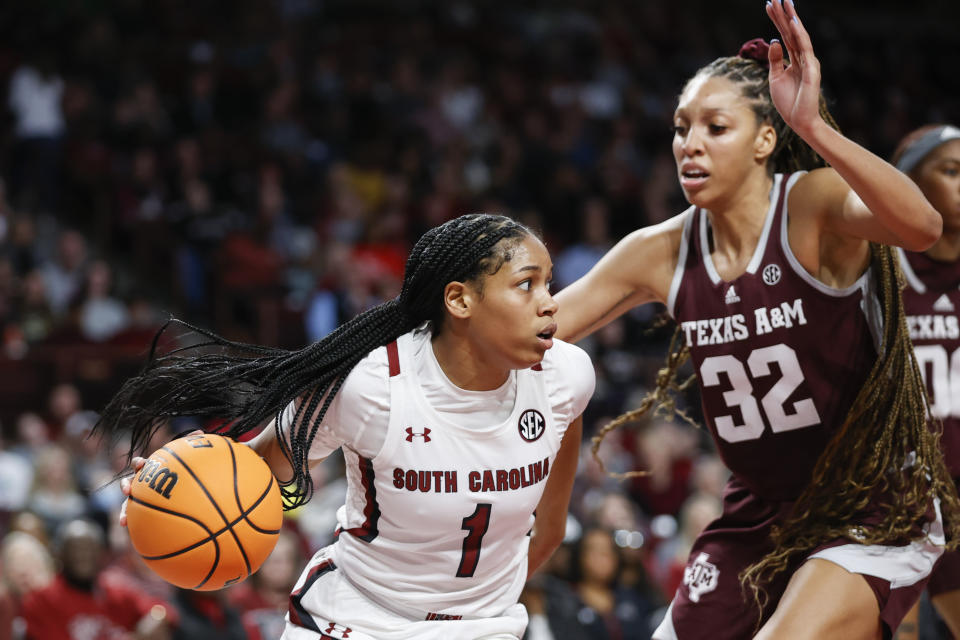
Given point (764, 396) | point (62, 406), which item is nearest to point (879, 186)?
point (764, 396)

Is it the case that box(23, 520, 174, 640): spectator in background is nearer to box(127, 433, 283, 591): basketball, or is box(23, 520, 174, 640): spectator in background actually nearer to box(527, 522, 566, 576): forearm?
box(527, 522, 566, 576): forearm

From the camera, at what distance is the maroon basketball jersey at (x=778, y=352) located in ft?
11.4

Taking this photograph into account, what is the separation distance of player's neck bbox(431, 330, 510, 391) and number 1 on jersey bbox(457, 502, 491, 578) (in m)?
0.35

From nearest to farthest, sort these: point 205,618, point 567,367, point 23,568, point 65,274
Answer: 1. point 567,367
2. point 205,618
3. point 23,568
4. point 65,274

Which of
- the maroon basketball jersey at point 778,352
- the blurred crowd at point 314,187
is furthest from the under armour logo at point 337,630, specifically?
the blurred crowd at point 314,187

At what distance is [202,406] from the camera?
3.47 m

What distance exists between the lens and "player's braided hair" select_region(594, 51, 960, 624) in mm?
3465

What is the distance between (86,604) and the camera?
20.8ft

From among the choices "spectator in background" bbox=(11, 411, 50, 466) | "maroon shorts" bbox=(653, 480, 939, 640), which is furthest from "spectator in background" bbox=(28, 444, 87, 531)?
"maroon shorts" bbox=(653, 480, 939, 640)

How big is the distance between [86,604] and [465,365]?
3995 mm

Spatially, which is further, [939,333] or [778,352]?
[939,333]

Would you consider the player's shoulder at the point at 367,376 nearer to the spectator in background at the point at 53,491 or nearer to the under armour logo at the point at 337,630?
the under armour logo at the point at 337,630

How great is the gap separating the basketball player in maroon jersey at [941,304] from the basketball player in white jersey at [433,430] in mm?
1626

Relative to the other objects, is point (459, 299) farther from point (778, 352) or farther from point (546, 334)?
point (778, 352)
